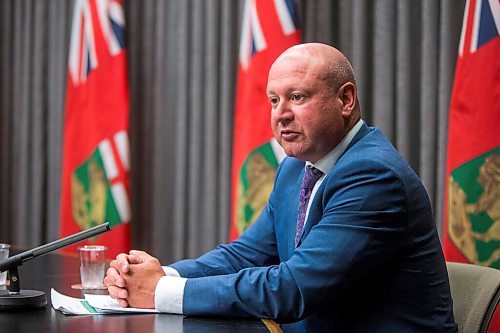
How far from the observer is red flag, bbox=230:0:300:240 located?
12.6 feet

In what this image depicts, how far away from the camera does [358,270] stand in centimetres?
200

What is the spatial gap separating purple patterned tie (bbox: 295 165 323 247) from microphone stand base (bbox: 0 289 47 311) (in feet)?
2.37

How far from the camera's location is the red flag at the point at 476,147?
3119 millimetres

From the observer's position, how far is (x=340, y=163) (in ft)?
7.03

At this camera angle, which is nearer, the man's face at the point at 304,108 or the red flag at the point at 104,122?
the man's face at the point at 304,108

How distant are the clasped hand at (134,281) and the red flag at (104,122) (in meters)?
2.45

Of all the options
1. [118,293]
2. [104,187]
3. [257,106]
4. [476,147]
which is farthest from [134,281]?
[104,187]

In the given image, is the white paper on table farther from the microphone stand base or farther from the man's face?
the man's face

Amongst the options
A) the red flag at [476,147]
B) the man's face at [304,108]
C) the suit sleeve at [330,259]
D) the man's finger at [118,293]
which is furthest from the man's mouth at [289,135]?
the red flag at [476,147]

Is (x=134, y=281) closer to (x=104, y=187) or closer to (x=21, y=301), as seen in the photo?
(x=21, y=301)

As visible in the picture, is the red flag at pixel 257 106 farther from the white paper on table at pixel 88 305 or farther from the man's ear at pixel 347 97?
the white paper on table at pixel 88 305

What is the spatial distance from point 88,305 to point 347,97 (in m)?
0.90

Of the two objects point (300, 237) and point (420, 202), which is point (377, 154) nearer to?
point (420, 202)

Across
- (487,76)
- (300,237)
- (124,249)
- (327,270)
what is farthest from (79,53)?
(327,270)
